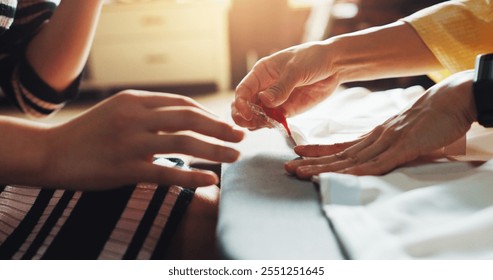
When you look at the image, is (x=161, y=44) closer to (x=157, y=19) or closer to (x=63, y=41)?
(x=157, y=19)

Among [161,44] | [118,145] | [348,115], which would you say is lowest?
[161,44]

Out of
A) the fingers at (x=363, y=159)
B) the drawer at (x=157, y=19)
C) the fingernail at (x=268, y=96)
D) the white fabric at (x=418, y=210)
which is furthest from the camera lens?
the drawer at (x=157, y=19)

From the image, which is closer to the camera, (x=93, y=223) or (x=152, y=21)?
(x=93, y=223)

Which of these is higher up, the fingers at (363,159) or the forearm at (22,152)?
the forearm at (22,152)

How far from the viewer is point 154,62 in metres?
2.83

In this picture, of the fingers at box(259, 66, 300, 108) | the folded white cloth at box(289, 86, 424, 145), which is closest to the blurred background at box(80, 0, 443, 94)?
the folded white cloth at box(289, 86, 424, 145)

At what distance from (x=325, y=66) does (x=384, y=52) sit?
0.10 metres

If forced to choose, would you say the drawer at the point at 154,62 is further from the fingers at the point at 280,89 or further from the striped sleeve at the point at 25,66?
the fingers at the point at 280,89

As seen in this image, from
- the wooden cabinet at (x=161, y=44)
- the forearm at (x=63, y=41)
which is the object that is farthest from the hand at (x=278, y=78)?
the wooden cabinet at (x=161, y=44)

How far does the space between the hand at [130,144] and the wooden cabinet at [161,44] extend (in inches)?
95.2

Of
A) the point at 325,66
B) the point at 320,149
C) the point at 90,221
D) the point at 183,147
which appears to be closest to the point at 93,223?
the point at 90,221

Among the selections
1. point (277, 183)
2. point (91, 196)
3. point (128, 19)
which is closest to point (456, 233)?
point (277, 183)

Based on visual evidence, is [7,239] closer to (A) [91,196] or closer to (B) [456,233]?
(A) [91,196]

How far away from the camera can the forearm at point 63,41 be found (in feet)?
2.61
